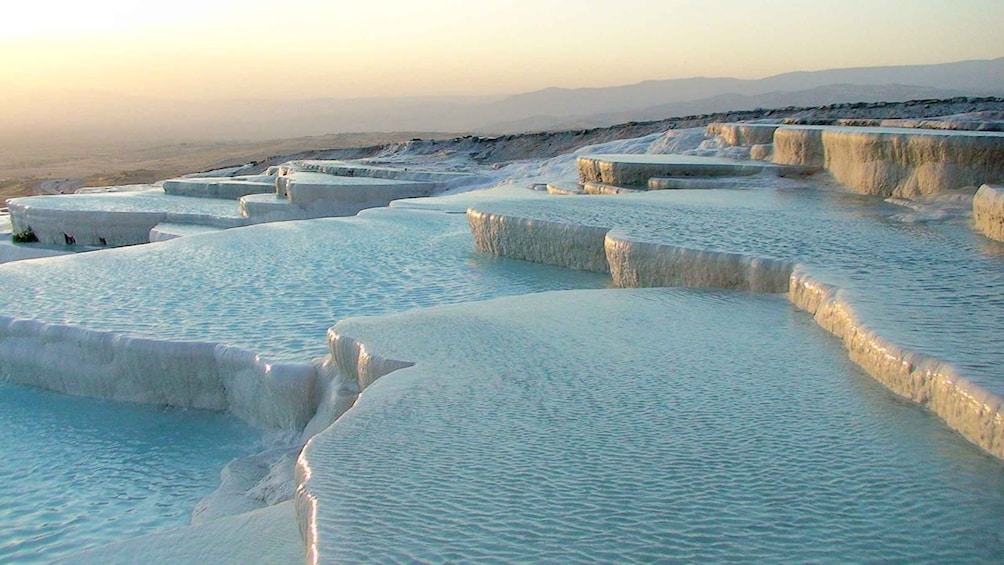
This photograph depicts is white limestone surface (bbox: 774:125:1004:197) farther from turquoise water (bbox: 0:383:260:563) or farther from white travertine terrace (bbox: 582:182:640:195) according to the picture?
turquoise water (bbox: 0:383:260:563)

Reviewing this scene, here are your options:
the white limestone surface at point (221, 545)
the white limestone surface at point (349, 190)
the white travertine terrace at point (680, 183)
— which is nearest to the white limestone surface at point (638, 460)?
the white limestone surface at point (221, 545)

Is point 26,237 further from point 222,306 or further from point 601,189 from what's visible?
point 222,306

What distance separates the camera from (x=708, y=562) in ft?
5.51

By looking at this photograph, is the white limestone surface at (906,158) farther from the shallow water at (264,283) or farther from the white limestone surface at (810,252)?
the shallow water at (264,283)

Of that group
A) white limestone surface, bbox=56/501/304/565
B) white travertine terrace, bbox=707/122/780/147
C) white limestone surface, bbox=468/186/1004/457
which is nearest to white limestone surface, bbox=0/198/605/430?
white limestone surface, bbox=468/186/1004/457

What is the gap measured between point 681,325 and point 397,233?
3.67 m

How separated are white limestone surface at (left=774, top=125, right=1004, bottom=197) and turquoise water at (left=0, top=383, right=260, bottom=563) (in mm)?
4671

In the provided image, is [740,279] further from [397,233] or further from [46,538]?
[397,233]

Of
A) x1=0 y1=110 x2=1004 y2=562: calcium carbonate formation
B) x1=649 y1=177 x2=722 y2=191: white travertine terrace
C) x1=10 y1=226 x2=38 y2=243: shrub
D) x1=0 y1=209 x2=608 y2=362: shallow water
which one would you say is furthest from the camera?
x1=10 y1=226 x2=38 y2=243: shrub

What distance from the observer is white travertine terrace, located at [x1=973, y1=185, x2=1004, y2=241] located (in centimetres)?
446

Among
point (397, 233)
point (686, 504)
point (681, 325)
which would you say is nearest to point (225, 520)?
point (686, 504)

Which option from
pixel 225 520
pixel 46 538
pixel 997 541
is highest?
pixel 997 541

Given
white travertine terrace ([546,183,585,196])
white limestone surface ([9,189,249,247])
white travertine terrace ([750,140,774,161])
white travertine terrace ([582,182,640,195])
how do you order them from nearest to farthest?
white travertine terrace ([582,182,640,195])
white travertine terrace ([546,183,585,196])
white travertine terrace ([750,140,774,161])
white limestone surface ([9,189,249,247])

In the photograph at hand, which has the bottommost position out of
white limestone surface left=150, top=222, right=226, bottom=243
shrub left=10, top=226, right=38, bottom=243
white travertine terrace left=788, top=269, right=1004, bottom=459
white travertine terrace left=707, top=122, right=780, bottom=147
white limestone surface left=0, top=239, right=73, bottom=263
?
white limestone surface left=0, top=239, right=73, bottom=263
